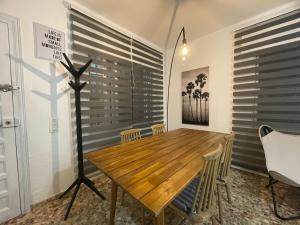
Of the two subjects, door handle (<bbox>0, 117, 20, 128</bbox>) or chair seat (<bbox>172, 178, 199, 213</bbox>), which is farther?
door handle (<bbox>0, 117, 20, 128</bbox>)

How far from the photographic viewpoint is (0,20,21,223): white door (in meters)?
1.51

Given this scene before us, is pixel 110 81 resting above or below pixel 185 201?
above

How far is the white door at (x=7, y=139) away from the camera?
1514mm

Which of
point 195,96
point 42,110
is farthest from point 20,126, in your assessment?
point 195,96

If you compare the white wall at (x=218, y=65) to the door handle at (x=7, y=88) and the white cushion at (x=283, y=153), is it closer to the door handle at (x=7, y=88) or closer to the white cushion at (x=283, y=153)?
the white cushion at (x=283, y=153)

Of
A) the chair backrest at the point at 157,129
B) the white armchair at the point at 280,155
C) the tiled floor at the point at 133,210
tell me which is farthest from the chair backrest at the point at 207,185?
the chair backrest at the point at 157,129

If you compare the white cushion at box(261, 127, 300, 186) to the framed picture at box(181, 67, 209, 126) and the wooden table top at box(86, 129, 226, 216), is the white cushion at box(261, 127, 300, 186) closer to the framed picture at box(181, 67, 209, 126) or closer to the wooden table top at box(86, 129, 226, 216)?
the wooden table top at box(86, 129, 226, 216)

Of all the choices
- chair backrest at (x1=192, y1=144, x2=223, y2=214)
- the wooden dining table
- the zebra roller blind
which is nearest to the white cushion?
the zebra roller blind

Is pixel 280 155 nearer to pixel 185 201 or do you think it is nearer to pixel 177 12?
pixel 185 201

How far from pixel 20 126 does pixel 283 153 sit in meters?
3.13

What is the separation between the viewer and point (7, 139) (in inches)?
60.9

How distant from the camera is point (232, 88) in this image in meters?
2.69

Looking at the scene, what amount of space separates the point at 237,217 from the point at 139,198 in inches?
53.5

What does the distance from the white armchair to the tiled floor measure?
15cm
